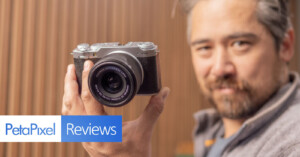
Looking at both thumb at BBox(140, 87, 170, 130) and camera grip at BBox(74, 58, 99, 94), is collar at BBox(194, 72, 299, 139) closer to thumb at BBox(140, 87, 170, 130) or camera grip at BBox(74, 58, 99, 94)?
thumb at BBox(140, 87, 170, 130)

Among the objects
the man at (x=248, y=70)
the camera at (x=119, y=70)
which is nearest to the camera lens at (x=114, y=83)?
the camera at (x=119, y=70)

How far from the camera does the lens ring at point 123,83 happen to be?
0.28 metres

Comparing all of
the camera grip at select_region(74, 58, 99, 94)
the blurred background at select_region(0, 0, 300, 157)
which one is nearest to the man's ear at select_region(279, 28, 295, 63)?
the blurred background at select_region(0, 0, 300, 157)

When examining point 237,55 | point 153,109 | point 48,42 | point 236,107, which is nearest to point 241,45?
point 237,55

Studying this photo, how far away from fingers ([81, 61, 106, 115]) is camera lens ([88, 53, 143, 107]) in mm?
19

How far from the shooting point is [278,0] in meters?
0.57

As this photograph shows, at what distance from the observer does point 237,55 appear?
21.5 inches

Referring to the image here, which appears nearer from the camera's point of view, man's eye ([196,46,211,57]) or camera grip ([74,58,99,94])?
camera grip ([74,58,99,94])

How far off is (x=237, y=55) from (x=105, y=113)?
13.2 inches

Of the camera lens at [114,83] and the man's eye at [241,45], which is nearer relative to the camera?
the camera lens at [114,83]

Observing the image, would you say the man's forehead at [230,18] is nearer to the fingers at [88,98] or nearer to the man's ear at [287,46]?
A: the man's ear at [287,46]

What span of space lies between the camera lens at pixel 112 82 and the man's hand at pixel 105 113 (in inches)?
0.9

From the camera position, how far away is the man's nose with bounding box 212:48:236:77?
0.55 m

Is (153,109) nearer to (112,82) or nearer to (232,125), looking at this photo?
(112,82)
